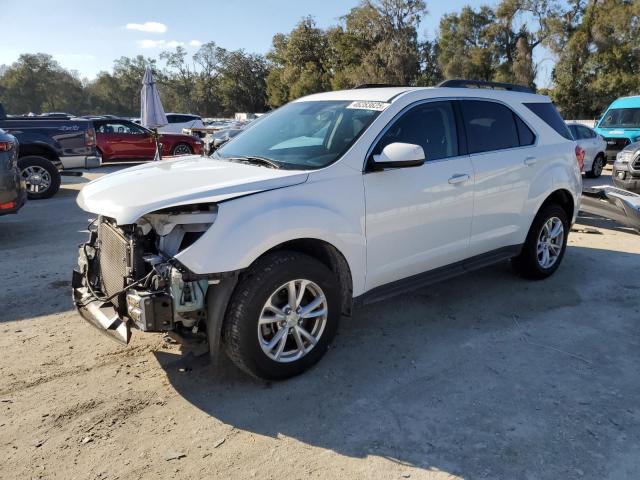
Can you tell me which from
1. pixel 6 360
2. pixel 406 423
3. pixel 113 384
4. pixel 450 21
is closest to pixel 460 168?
pixel 406 423

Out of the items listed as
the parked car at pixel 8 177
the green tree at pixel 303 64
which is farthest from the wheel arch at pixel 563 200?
the green tree at pixel 303 64

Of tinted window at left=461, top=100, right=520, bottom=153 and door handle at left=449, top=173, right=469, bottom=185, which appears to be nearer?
door handle at left=449, top=173, right=469, bottom=185

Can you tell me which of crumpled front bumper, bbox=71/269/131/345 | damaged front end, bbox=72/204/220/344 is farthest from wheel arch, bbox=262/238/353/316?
crumpled front bumper, bbox=71/269/131/345

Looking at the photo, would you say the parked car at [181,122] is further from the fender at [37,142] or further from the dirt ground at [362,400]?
the dirt ground at [362,400]

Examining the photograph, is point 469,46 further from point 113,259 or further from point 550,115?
point 113,259

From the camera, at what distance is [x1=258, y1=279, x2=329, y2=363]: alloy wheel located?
10.6 ft

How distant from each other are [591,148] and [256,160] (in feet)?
40.4

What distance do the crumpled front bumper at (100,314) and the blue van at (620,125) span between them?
50.1 feet

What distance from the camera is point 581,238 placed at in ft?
24.0

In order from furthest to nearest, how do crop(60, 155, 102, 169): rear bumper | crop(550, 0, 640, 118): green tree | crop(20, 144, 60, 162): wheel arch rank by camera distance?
crop(550, 0, 640, 118): green tree, crop(60, 155, 102, 169): rear bumper, crop(20, 144, 60, 162): wheel arch

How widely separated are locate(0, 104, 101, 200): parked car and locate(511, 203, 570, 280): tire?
938 centimetres

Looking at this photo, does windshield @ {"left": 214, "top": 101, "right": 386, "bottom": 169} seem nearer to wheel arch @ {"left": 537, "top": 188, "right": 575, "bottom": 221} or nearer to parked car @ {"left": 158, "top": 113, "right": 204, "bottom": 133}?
wheel arch @ {"left": 537, "top": 188, "right": 575, "bottom": 221}

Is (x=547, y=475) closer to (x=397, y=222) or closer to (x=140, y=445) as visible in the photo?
(x=397, y=222)

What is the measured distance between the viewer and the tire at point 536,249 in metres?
5.09
